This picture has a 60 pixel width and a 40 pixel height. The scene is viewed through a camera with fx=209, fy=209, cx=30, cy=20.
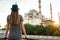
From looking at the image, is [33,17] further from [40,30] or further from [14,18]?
[14,18]

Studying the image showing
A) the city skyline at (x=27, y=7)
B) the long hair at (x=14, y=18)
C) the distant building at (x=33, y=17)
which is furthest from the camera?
the distant building at (x=33, y=17)

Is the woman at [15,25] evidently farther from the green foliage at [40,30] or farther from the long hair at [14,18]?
the green foliage at [40,30]

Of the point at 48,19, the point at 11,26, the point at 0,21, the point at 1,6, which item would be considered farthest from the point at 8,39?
the point at 48,19

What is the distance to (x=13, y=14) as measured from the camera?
5.51 ft

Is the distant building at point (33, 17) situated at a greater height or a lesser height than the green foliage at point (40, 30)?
greater

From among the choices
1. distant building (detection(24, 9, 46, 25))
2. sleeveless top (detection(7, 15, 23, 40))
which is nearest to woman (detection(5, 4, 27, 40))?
sleeveless top (detection(7, 15, 23, 40))

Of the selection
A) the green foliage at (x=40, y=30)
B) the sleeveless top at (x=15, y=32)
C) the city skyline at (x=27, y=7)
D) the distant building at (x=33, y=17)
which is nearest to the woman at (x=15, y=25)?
the sleeveless top at (x=15, y=32)

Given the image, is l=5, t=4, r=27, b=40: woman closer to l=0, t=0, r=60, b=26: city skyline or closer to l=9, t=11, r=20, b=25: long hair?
l=9, t=11, r=20, b=25: long hair

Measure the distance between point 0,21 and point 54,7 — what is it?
2289 millimetres

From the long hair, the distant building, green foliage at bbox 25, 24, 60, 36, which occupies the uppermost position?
the distant building

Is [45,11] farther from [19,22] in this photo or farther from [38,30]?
[19,22]

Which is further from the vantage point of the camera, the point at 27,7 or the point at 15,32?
the point at 27,7

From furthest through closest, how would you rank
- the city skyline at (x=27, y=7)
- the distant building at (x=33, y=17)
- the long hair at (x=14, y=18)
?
the distant building at (x=33, y=17)
the city skyline at (x=27, y=7)
the long hair at (x=14, y=18)

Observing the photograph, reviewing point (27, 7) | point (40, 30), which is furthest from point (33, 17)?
point (40, 30)
